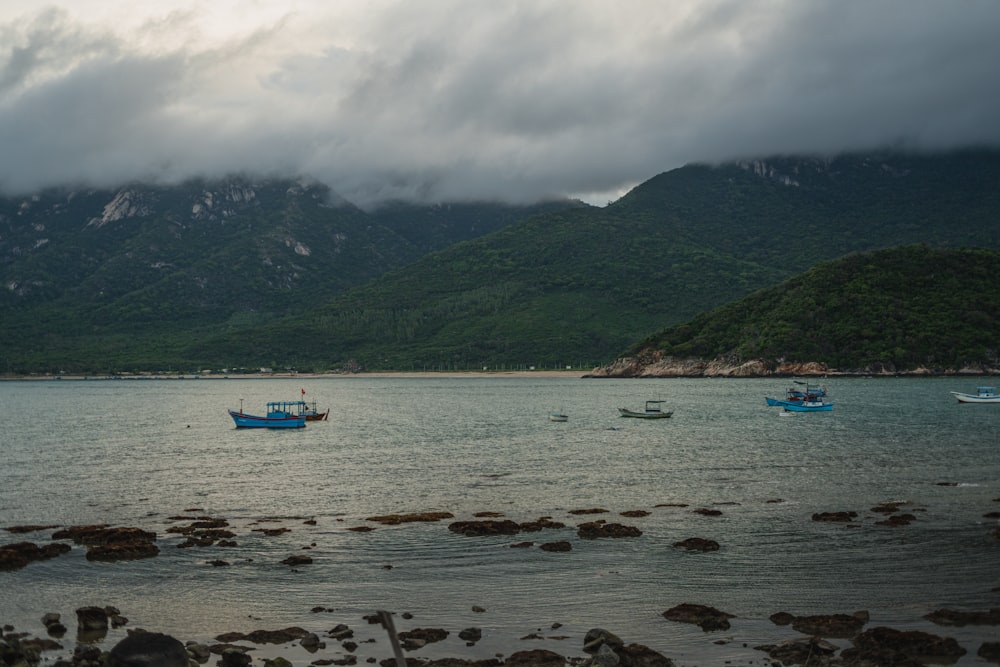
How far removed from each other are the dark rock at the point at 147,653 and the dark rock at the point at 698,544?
20402 mm

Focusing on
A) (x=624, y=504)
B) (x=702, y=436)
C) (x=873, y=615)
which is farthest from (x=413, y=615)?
(x=702, y=436)

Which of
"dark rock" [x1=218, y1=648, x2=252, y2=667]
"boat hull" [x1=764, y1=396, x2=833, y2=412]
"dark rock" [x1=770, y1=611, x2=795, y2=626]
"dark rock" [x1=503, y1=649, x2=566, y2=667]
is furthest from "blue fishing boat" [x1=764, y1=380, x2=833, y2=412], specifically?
"dark rock" [x1=218, y1=648, x2=252, y2=667]

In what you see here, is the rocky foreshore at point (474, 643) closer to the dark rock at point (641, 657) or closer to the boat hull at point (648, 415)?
the dark rock at point (641, 657)

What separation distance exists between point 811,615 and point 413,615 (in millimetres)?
11734

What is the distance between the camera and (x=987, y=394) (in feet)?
413

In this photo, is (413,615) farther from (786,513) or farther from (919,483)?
(919,483)

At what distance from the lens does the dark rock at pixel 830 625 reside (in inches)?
875

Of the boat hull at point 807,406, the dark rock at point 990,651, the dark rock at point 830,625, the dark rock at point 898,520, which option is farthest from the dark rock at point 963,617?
the boat hull at point 807,406

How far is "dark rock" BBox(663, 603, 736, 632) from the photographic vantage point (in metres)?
23.1

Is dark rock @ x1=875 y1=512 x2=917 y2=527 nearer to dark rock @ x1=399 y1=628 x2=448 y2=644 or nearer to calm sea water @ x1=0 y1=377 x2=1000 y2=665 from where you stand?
calm sea water @ x1=0 y1=377 x2=1000 y2=665

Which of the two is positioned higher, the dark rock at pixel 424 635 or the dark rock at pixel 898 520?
the dark rock at pixel 898 520

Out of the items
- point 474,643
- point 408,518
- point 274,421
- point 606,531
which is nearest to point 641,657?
point 474,643

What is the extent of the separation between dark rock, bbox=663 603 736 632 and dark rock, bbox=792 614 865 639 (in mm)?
1948

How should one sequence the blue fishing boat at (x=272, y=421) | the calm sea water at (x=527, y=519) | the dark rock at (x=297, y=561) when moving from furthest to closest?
the blue fishing boat at (x=272, y=421) → the dark rock at (x=297, y=561) → the calm sea water at (x=527, y=519)
